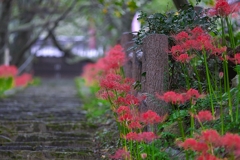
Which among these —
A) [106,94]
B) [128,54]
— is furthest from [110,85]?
[128,54]

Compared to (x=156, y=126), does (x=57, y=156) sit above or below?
below

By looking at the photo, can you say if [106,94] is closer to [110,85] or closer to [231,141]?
[110,85]

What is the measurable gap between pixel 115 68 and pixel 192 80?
41.9 inches

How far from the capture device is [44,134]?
6.22 m

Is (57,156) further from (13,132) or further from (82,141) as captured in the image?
(13,132)

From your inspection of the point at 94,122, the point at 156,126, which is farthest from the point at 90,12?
the point at 156,126

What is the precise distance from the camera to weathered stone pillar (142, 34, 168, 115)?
4980 millimetres

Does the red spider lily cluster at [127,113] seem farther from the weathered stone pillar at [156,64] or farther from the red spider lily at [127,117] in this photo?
the weathered stone pillar at [156,64]

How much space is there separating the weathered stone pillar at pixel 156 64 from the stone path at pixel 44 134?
3.49ft

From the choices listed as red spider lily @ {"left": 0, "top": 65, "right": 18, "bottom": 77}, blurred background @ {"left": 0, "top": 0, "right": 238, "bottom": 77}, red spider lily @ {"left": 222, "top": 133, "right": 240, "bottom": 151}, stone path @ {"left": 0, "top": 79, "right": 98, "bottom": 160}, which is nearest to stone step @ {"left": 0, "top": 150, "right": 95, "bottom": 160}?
stone path @ {"left": 0, "top": 79, "right": 98, "bottom": 160}

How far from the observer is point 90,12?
17922 millimetres

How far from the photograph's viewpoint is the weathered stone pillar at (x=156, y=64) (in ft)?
16.3

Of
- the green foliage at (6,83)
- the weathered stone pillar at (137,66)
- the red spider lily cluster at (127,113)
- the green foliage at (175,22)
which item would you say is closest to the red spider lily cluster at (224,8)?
the green foliage at (175,22)

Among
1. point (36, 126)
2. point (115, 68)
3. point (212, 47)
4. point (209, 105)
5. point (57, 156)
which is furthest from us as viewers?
point (36, 126)
